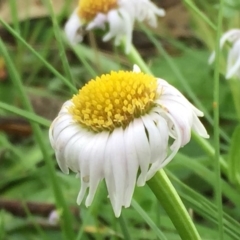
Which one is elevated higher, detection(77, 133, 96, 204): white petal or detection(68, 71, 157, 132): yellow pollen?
detection(68, 71, 157, 132): yellow pollen

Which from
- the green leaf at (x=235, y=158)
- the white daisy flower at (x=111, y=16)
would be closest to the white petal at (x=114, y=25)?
the white daisy flower at (x=111, y=16)

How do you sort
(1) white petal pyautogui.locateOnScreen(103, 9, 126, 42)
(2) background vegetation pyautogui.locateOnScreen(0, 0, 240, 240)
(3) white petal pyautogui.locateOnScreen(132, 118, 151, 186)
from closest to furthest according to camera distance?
(3) white petal pyautogui.locateOnScreen(132, 118, 151, 186), (2) background vegetation pyautogui.locateOnScreen(0, 0, 240, 240), (1) white petal pyautogui.locateOnScreen(103, 9, 126, 42)

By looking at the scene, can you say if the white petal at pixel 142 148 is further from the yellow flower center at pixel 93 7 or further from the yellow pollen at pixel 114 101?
the yellow flower center at pixel 93 7

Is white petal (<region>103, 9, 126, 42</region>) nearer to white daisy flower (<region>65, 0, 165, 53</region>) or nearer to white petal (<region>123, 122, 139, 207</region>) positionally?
white daisy flower (<region>65, 0, 165, 53</region>)

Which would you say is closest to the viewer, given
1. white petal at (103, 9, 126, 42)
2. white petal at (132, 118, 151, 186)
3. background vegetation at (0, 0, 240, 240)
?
white petal at (132, 118, 151, 186)

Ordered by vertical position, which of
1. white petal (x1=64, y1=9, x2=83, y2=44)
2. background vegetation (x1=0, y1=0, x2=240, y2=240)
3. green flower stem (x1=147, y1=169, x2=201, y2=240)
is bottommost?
background vegetation (x1=0, y1=0, x2=240, y2=240)

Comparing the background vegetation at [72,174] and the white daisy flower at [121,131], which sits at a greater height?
the white daisy flower at [121,131]

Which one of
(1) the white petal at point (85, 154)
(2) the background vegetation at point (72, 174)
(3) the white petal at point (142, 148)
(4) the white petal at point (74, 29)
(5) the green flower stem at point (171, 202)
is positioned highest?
(3) the white petal at point (142, 148)

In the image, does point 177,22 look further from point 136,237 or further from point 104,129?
point 104,129

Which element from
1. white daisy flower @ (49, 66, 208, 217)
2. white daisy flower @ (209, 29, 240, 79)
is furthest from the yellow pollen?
white daisy flower @ (209, 29, 240, 79)

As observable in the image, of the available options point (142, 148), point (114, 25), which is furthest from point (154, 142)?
point (114, 25)
